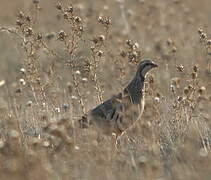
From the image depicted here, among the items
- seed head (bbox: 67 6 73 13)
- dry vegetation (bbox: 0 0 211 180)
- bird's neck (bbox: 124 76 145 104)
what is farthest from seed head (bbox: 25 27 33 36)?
bird's neck (bbox: 124 76 145 104)

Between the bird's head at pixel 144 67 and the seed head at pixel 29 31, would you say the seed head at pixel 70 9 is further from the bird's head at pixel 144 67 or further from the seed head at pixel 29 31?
the bird's head at pixel 144 67

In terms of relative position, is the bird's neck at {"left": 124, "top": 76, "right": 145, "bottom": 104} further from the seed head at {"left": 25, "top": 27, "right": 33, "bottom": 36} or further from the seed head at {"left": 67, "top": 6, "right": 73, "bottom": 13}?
the seed head at {"left": 25, "top": 27, "right": 33, "bottom": 36}

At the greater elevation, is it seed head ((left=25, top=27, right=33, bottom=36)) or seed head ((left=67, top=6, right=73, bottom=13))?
seed head ((left=67, top=6, right=73, bottom=13))

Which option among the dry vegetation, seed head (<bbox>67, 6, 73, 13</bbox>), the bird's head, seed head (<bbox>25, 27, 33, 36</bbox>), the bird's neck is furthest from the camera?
the bird's head

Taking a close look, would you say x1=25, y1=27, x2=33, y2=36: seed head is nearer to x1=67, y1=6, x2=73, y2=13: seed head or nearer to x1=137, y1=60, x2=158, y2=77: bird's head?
x1=67, y1=6, x2=73, y2=13: seed head

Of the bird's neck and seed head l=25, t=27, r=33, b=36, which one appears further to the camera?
the bird's neck

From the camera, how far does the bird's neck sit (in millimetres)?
8258

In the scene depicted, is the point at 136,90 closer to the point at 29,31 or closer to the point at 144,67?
the point at 144,67

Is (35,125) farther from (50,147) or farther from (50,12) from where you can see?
(50,12)

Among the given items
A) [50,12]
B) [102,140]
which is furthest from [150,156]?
[50,12]

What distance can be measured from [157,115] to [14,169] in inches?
110

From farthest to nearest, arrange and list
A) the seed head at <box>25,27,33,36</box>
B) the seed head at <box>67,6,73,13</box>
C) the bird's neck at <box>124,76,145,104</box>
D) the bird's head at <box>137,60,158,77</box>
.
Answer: the bird's head at <box>137,60,158,77</box> → the bird's neck at <box>124,76,145,104</box> → the seed head at <box>25,27,33,36</box> → the seed head at <box>67,6,73,13</box>

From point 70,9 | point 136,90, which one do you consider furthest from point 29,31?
point 136,90

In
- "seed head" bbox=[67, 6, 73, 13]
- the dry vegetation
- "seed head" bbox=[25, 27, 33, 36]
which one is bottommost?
the dry vegetation
